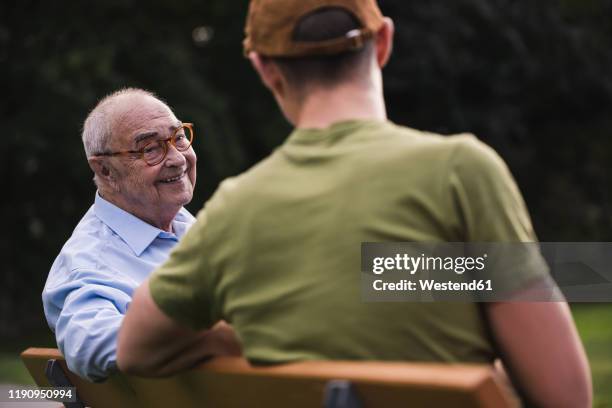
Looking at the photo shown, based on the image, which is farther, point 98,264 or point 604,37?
point 604,37

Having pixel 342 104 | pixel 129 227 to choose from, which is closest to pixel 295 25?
pixel 342 104

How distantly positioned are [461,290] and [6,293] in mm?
18560

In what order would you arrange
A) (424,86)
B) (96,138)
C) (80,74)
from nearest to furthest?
1. (96,138)
2. (80,74)
3. (424,86)

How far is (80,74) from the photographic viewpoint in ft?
61.2

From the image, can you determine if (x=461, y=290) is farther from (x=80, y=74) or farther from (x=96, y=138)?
(x=80, y=74)

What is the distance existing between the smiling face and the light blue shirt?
91 millimetres

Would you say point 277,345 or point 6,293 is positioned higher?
point 277,345

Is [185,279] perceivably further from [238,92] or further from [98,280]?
[238,92]

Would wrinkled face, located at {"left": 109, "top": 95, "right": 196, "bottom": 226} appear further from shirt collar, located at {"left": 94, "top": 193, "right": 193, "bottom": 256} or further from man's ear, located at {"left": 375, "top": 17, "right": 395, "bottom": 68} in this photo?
man's ear, located at {"left": 375, "top": 17, "right": 395, "bottom": 68}

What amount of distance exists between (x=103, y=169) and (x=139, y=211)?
20 cm

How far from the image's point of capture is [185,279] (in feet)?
7.32

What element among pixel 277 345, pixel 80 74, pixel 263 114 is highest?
pixel 277 345

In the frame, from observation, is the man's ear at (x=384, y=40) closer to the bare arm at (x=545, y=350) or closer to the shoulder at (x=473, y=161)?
the shoulder at (x=473, y=161)

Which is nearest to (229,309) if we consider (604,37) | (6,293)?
(6,293)
